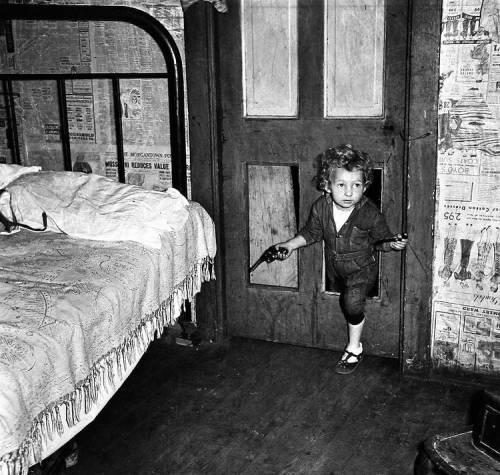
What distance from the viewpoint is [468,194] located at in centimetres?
265

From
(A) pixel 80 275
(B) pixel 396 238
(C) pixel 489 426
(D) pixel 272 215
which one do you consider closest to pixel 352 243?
(B) pixel 396 238

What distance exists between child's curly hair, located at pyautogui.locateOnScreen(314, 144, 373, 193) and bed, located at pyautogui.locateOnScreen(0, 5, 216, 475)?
59 cm

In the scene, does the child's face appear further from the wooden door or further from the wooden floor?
the wooden floor

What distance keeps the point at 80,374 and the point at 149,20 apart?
1.59 m

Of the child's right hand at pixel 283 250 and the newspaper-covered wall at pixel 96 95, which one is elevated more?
the newspaper-covered wall at pixel 96 95

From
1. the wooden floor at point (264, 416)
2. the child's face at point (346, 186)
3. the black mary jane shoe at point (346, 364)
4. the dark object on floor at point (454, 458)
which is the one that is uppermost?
the child's face at point (346, 186)

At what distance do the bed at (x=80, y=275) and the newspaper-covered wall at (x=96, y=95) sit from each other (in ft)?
0.38

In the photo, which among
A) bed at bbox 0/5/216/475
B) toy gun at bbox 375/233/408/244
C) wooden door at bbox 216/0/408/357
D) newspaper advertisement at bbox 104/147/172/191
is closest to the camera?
bed at bbox 0/5/216/475

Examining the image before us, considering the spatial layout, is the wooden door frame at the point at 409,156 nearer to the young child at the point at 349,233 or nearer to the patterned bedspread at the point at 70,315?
the young child at the point at 349,233

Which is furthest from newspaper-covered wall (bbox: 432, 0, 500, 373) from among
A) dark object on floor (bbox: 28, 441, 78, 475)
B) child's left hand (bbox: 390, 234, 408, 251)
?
dark object on floor (bbox: 28, 441, 78, 475)

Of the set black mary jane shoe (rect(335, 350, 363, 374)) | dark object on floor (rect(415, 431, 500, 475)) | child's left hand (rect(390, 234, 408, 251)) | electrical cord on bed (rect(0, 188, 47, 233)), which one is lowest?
black mary jane shoe (rect(335, 350, 363, 374))

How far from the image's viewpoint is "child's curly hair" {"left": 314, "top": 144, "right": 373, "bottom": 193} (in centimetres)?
271

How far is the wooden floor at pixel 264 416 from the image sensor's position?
228cm

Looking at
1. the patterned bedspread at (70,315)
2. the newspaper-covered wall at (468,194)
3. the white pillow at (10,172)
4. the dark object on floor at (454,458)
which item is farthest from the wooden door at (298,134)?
the dark object on floor at (454,458)
